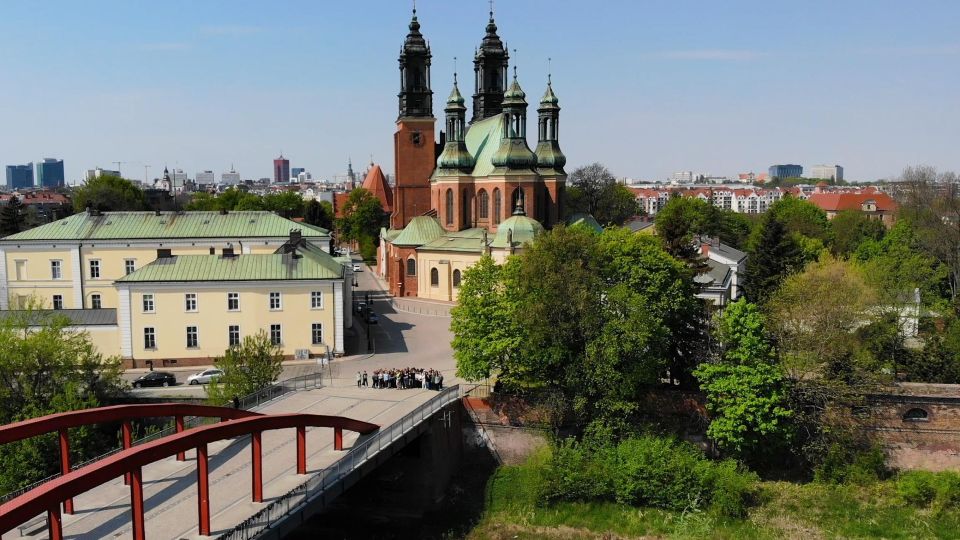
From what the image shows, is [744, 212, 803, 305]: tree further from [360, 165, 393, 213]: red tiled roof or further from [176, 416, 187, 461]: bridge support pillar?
[360, 165, 393, 213]: red tiled roof

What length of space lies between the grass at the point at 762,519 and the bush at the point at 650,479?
0.33 meters

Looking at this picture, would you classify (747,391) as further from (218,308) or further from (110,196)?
(110,196)

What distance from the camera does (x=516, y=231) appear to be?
168ft

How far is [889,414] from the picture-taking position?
94.8ft

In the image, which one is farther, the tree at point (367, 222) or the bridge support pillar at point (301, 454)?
the tree at point (367, 222)

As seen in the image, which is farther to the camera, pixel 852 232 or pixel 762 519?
pixel 852 232

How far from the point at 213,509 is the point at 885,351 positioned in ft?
88.3

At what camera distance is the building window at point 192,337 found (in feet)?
122

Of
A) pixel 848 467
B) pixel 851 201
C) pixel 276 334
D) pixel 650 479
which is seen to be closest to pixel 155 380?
pixel 276 334

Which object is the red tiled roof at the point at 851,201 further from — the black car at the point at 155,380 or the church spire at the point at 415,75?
the black car at the point at 155,380

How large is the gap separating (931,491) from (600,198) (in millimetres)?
74473

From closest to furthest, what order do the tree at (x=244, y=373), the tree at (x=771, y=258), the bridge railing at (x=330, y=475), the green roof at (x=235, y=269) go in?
the bridge railing at (x=330, y=475) → the tree at (x=244, y=373) → the green roof at (x=235, y=269) → the tree at (x=771, y=258)

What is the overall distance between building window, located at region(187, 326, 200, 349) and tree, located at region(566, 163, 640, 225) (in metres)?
65.4

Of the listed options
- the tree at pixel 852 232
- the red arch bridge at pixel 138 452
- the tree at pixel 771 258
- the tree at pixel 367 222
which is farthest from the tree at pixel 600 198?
the red arch bridge at pixel 138 452
